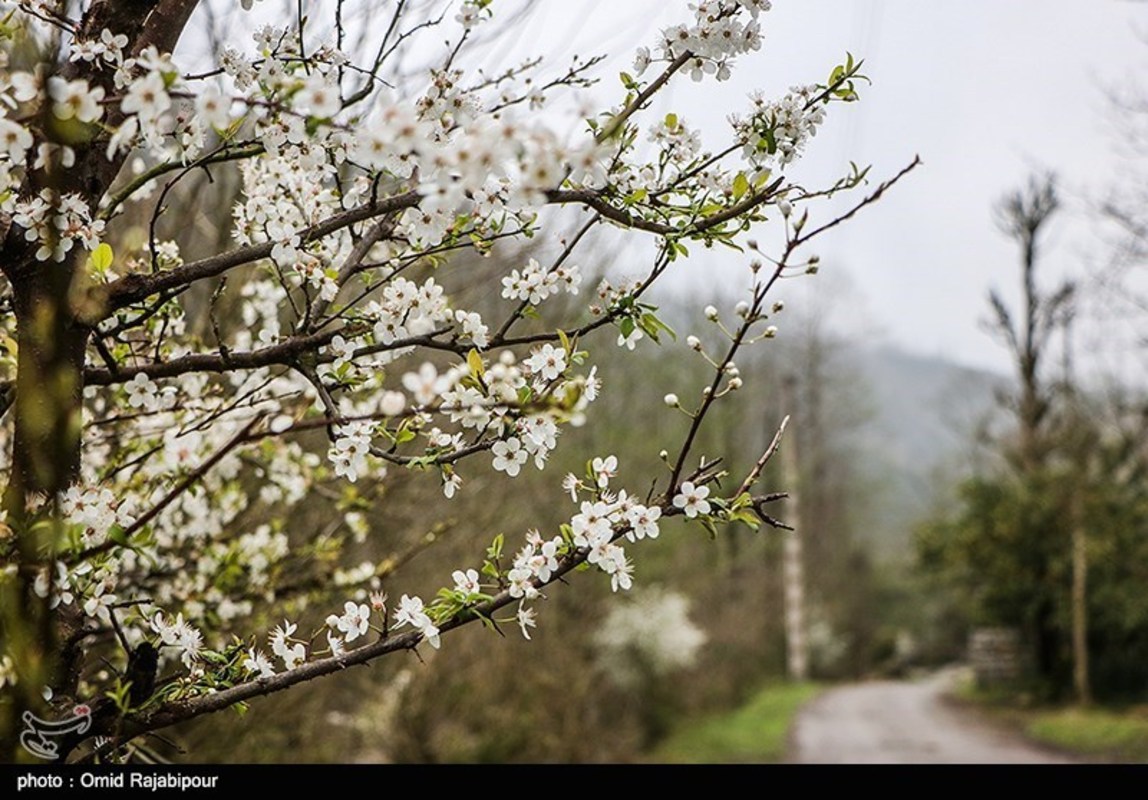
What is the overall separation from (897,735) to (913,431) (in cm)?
10273

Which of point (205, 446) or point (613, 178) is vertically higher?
point (613, 178)

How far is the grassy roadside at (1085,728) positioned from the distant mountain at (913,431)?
6228mm

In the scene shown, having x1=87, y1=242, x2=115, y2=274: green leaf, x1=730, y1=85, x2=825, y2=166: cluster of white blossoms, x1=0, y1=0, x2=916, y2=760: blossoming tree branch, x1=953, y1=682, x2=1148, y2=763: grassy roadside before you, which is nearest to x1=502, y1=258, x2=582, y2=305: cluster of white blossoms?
x1=0, y1=0, x2=916, y2=760: blossoming tree branch

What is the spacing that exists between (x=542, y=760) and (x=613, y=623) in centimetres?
408

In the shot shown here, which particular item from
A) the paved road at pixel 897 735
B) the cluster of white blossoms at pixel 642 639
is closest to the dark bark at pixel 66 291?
the paved road at pixel 897 735

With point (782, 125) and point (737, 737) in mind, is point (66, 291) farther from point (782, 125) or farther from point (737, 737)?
point (737, 737)

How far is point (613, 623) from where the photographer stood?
46.8 feet

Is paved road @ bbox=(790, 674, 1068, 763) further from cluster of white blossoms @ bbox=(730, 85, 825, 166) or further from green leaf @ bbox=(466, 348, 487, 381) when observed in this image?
green leaf @ bbox=(466, 348, 487, 381)

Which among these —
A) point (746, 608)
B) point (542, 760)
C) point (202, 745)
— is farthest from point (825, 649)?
point (202, 745)

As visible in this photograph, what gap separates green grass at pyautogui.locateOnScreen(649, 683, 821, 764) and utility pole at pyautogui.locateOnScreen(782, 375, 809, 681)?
13.7 ft

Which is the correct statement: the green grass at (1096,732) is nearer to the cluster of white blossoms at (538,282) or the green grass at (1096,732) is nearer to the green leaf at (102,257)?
the cluster of white blossoms at (538,282)

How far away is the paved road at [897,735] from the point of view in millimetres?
11680

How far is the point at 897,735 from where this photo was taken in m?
13.9

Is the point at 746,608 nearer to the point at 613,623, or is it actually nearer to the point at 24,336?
the point at 613,623
